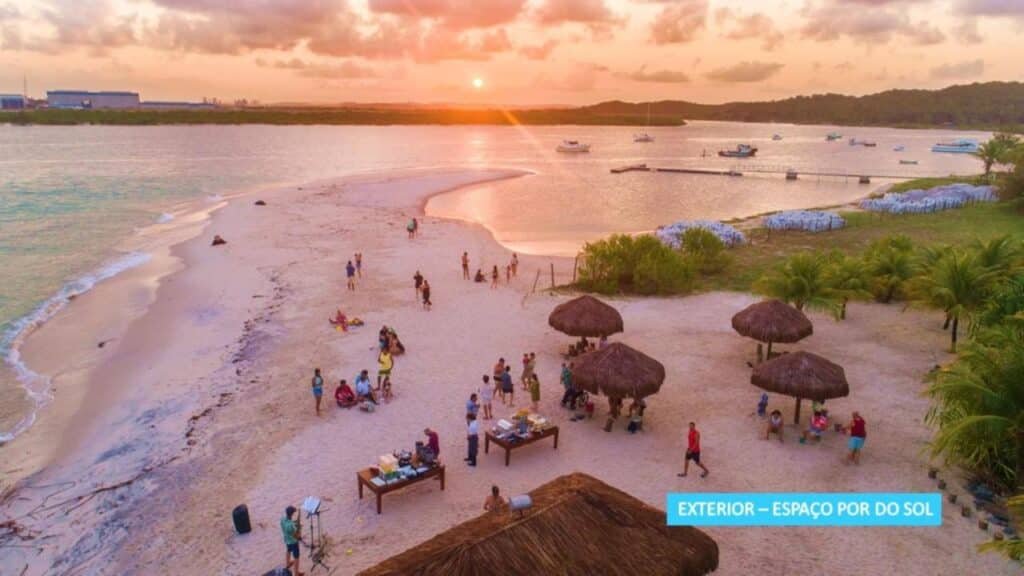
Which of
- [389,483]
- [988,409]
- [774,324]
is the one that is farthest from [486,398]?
[988,409]

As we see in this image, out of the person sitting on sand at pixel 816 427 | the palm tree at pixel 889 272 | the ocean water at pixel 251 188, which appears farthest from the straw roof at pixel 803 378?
the ocean water at pixel 251 188

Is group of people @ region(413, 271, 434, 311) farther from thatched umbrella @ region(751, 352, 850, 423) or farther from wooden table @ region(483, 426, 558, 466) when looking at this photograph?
thatched umbrella @ region(751, 352, 850, 423)

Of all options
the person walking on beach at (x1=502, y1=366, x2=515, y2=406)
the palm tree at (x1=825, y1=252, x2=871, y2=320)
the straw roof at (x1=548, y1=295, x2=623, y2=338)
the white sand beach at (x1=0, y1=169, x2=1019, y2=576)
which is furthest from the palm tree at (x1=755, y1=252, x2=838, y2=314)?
the person walking on beach at (x1=502, y1=366, x2=515, y2=406)

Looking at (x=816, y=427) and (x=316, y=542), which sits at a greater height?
(x=816, y=427)

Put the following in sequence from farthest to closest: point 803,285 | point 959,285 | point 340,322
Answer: point 340,322
point 803,285
point 959,285

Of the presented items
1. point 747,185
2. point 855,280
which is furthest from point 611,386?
point 747,185

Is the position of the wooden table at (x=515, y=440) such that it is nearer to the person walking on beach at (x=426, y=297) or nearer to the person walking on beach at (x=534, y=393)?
the person walking on beach at (x=534, y=393)

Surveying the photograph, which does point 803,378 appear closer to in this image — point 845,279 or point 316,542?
point 316,542

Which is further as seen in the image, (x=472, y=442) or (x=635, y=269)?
(x=635, y=269)
